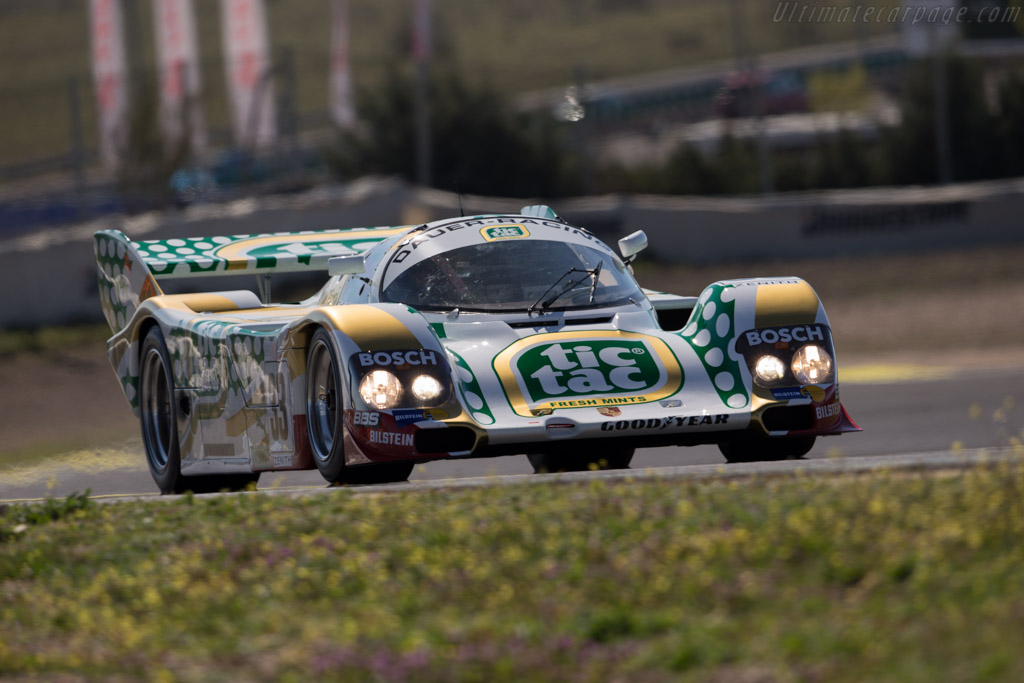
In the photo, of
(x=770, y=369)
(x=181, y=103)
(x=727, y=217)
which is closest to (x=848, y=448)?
(x=770, y=369)

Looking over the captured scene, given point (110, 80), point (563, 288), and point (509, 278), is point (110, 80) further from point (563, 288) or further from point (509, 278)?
point (563, 288)

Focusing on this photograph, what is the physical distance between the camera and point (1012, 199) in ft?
70.1

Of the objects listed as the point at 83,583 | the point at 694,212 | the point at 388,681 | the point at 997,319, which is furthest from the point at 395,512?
the point at 694,212

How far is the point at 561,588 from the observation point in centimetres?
467

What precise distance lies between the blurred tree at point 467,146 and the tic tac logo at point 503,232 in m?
17.6

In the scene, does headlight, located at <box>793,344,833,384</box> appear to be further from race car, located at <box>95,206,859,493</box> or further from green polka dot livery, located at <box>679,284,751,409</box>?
green polka dot livery, located at <box>679,284,751,409</box>

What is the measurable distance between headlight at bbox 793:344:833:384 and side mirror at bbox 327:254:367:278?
8.03 ft

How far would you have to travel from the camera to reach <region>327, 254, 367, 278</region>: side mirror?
8742mm

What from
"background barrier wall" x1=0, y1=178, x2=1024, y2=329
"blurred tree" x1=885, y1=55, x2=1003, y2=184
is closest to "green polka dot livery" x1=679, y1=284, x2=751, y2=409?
"background barrier wall" x1=0, y1=178, x2=1024, y2=329

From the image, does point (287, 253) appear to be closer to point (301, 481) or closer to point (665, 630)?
point (301, 481)

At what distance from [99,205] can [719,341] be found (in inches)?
582

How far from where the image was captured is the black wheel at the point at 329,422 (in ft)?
24.3

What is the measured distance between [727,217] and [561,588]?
55.1 feet

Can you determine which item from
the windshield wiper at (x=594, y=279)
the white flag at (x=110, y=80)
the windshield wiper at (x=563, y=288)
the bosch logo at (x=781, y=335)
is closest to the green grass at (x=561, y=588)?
the bosch logo at (x=781, y=335)
